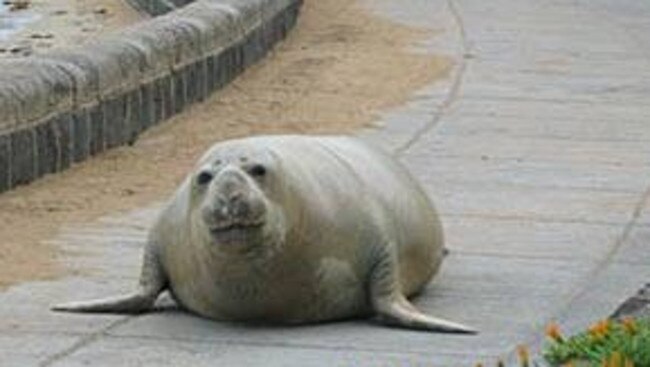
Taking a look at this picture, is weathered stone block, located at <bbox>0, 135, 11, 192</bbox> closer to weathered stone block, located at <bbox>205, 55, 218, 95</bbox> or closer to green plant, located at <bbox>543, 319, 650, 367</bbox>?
weathered stone block, located at <bbox>205, 55, 218, 95</bbox>

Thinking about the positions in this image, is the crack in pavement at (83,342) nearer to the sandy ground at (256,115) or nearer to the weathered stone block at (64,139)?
the sandy ground at (256,115)

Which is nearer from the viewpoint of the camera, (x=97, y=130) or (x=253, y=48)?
(x=97, y=130)

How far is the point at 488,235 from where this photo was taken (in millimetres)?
10758

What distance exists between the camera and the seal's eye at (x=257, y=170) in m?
8.41

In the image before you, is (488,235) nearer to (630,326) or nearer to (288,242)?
(288,242)

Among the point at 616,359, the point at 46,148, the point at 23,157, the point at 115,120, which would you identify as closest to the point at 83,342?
the point at 616,359

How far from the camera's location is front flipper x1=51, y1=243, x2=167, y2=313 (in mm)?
8930

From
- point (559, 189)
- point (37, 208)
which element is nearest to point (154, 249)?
point (37, 208)

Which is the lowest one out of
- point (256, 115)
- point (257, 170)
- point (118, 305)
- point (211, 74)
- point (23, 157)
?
point (211, 74)

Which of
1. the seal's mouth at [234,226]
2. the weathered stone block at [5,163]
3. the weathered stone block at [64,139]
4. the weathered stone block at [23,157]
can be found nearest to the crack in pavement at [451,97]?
the weathered stone block at [64,139]

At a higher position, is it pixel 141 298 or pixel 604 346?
pixel 604 346

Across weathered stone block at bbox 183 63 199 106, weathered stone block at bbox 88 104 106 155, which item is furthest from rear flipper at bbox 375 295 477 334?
weathered stone block at bbox 183 63 199 106

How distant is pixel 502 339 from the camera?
27.9 feet

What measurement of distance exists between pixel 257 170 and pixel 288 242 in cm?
29
